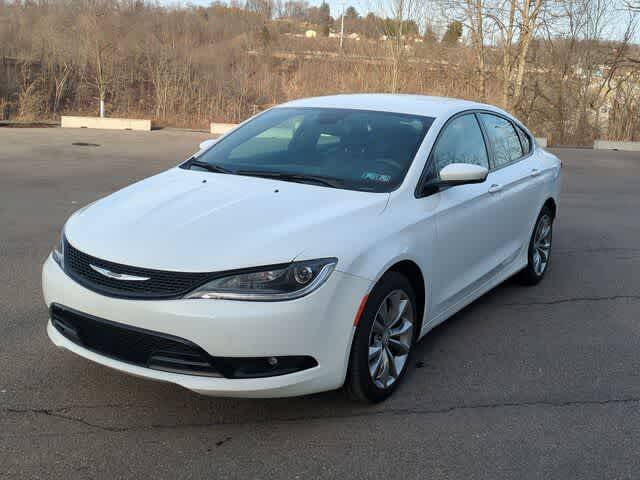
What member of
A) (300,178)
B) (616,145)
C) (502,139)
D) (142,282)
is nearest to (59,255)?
(142,282)

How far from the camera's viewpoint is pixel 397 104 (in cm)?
516

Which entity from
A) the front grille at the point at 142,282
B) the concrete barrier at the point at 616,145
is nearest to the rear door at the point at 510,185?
the front grille at the point at 142,282

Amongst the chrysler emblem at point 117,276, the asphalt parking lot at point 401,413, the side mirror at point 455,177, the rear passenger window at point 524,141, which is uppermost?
the rear passenger window at point 524,141

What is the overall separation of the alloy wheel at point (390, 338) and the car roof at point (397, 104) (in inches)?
60.6

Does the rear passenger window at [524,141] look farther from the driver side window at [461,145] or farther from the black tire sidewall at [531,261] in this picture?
the driver side window at [461,145]

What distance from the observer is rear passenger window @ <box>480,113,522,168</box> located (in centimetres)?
559

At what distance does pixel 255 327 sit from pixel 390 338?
103 cm

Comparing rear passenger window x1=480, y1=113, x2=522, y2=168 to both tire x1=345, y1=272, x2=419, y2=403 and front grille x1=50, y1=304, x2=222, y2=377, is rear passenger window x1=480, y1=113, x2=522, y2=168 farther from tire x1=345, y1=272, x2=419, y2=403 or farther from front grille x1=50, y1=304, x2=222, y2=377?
front grille x1=50, y1=304, x2=222, y2=377

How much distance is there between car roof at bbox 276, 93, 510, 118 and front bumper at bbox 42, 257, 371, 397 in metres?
1.91

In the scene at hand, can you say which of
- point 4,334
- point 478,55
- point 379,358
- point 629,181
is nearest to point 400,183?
point 379,358

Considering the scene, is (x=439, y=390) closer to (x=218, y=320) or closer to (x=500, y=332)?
(x=500, y=332)

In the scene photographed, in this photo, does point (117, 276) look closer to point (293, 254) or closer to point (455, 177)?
point (293, 254)

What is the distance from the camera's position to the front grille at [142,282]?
3287 mm

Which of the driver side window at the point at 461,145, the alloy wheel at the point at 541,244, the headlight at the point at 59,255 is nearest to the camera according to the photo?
the headlight at the point at 59,255
